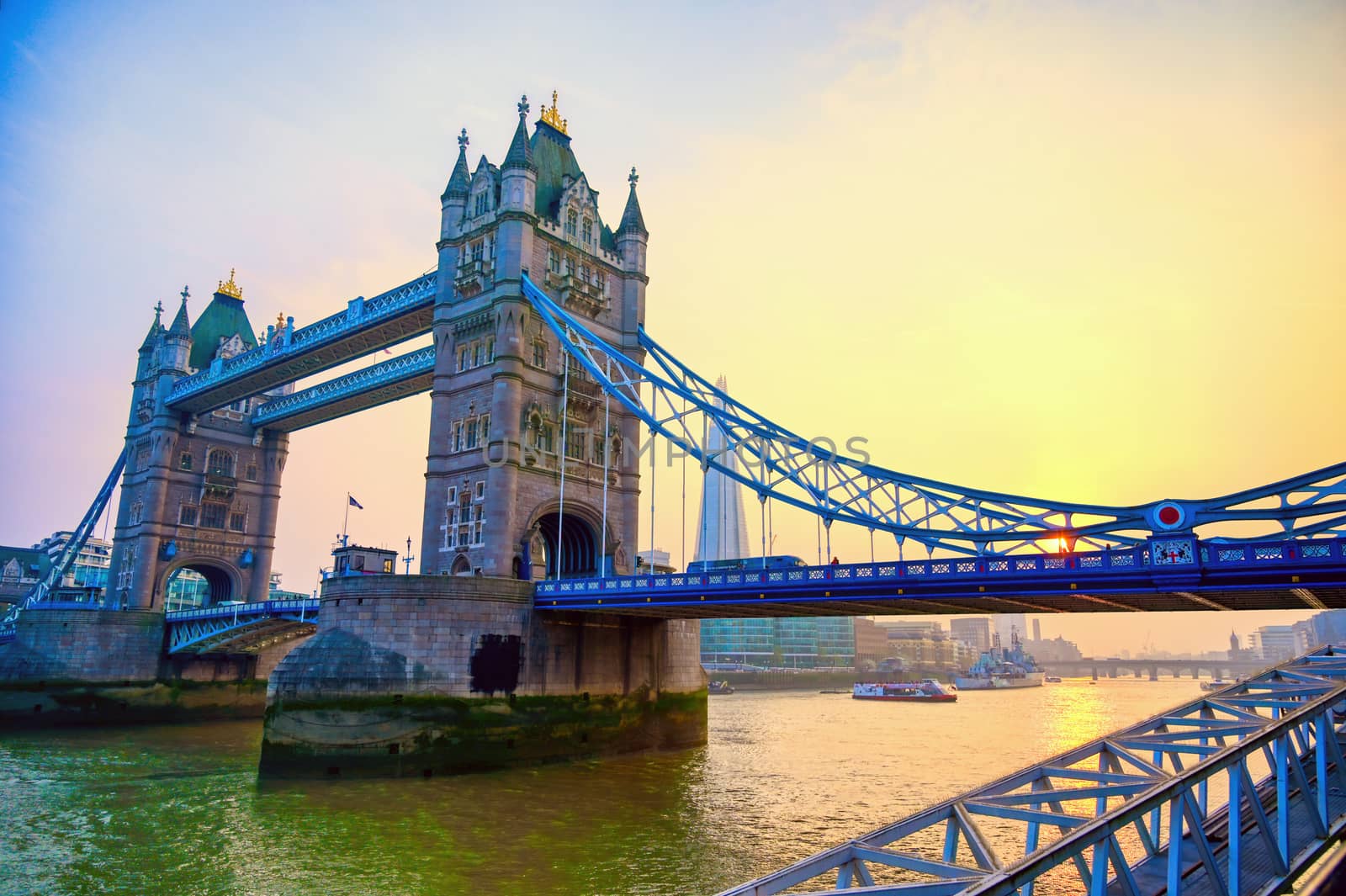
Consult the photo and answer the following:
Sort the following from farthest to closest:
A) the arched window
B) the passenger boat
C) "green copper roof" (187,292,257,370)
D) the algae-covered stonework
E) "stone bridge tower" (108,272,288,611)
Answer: the passenger boat
"green copper roof" (187,292,257,370)
the arched window
"stone bridge tower" (108,272,288,611)
the algae-covered stonework

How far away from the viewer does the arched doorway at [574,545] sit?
157ft

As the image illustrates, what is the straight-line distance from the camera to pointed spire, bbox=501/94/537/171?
1829 inches

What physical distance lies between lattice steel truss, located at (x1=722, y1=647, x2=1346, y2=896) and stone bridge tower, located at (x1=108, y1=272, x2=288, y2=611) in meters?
66.7

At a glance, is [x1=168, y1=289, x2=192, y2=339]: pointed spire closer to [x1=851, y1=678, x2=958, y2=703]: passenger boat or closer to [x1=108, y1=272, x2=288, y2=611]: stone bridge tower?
[x1=108, y1=272, x2=288, y2=611]: stone bridge tower

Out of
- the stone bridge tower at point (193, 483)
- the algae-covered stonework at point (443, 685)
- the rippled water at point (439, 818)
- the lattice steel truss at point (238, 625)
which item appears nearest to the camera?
the rippled water at point (439, 818)

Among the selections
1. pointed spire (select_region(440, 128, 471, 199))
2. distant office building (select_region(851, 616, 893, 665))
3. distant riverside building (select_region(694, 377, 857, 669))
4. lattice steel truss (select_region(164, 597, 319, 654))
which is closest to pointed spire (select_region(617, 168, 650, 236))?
pointed spire (select_region(440, 128, 471, 199))

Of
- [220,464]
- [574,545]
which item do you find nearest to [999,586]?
[574,545]

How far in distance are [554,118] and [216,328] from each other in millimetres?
36504

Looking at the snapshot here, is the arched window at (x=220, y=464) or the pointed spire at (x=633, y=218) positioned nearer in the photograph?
the pointed spire at (x=633, y=218)

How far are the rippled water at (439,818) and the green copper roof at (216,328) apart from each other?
32.8 m

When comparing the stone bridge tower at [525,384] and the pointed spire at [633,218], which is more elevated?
the pointed spire at [633,218]

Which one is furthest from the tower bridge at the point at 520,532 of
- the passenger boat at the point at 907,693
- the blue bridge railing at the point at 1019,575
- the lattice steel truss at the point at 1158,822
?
the passenger boat at the point at 907,693

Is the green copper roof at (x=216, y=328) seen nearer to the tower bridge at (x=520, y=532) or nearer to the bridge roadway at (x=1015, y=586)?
the tower bridge at (x=520, y=532)

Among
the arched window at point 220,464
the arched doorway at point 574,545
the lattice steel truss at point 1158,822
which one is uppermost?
the arched window at point 220,464
